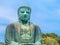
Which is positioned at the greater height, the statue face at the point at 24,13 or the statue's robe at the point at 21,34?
the statue face at the point at 24,13

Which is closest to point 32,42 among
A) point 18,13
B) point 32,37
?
point 32,37

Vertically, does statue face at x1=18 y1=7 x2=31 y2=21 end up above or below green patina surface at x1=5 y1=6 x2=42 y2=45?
above

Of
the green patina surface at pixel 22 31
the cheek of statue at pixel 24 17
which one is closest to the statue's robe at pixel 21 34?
the green patina surface at pixel 22 31

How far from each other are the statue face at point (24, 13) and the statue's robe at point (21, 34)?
1.15 ft

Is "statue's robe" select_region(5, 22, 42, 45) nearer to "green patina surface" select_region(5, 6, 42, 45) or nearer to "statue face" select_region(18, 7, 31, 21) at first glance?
"green patina surface" select_region(5, 6, 42, 45)

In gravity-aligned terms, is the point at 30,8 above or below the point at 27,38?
above

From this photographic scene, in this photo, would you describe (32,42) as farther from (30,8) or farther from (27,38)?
(30,8)

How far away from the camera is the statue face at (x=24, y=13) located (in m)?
19.5

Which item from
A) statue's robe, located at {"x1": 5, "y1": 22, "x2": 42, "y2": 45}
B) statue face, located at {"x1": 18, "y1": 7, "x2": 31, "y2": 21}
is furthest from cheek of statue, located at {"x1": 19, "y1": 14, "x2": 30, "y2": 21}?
statue's robe, located at {"x1": 5, "y1": 22, "x2": 42, "y2": 45}

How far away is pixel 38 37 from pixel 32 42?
0.38 metres

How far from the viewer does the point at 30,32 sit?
19.6 m

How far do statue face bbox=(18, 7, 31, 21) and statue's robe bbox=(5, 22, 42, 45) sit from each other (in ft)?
→ 1.15

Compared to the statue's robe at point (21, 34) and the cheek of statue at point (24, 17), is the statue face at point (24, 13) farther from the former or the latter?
the statue's robe at point (21, 34)

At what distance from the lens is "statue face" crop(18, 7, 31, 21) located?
1945 centimetres
